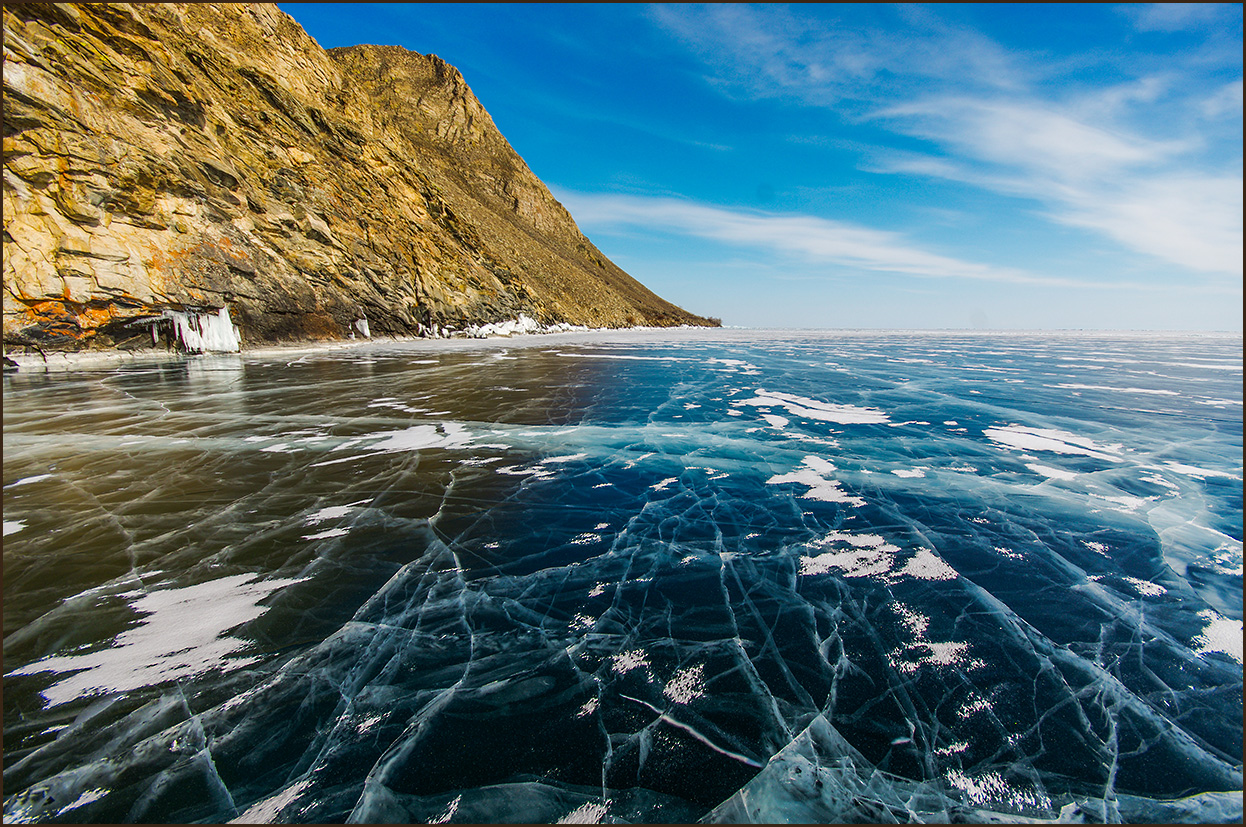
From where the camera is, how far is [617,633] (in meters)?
2.67

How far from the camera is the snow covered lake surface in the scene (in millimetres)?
1812

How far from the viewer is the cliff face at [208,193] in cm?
1515

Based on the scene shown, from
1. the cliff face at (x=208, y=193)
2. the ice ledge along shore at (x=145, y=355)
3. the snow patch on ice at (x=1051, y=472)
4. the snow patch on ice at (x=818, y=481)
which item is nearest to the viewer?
the snow patch on ice at (x=818, y=481)

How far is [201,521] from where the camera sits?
4.07 m

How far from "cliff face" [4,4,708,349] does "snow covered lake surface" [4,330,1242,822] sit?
15.7 meters

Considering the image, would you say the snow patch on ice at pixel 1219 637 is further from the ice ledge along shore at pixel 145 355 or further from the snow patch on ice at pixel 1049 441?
the ice ledge along shore at pixel 145 355

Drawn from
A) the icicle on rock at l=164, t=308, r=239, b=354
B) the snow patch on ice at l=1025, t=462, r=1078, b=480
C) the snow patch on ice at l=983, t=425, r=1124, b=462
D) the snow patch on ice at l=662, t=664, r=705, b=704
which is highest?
the icicle on rock at l=164, t=308, r=239, b=354

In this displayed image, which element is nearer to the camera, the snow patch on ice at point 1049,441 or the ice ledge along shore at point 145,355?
the snow patch on ice at point 1049,441

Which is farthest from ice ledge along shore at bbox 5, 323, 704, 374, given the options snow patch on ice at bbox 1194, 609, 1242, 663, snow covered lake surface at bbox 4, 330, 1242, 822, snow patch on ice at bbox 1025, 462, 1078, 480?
snow patch on ice at bbox 1025, 462, 1078, 480

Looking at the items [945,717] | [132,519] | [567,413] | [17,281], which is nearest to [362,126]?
[17,281]

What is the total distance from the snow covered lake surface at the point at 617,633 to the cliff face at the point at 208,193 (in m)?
15.7

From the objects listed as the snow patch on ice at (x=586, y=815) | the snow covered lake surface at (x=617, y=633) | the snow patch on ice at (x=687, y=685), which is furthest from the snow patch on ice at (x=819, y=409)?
the snow patch on ice at (x=586, y=815)

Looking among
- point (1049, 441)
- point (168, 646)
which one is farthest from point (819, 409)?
point (168, 646)

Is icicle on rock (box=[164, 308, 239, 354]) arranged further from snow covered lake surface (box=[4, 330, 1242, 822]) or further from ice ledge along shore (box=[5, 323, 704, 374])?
snow covered lake surface (box=[4, 330, 1242, 822])
